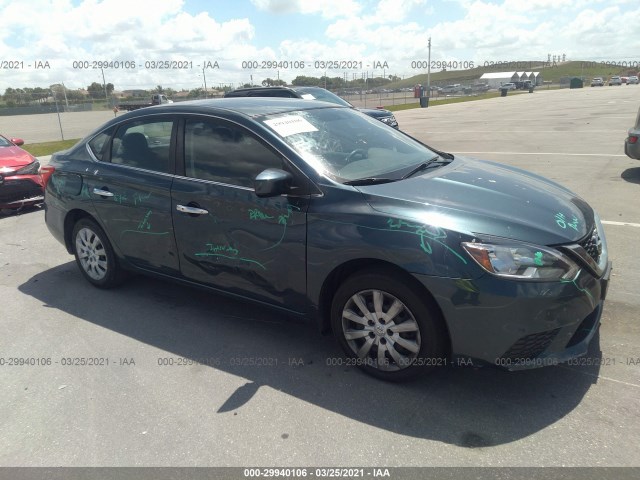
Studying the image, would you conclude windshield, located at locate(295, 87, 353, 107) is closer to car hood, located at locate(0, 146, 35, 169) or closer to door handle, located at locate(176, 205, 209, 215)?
car hood, located at locate(0, 146, 35, 169)

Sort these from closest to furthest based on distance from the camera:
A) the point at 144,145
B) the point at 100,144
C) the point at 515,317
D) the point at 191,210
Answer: the point at 515,317
the point at 191,210
the point at 144,145
the point at 100,144

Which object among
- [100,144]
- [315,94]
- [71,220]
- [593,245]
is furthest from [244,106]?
[315,94]

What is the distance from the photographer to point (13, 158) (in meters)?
8.34

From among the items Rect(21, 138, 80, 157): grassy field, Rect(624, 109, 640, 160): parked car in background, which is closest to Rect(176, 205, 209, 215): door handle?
Rect(624, 109, 640, 160): parked car in background

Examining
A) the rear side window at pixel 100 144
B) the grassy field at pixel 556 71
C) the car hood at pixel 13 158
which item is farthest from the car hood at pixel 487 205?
the grassy field at pixel 556 71

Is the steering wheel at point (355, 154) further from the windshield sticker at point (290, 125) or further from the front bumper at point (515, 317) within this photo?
the front bumper at point (515, 317)

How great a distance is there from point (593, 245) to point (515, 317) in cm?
81

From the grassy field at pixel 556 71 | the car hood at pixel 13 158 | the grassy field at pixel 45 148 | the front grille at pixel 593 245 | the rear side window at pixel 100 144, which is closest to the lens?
the front grille at pixel 593 245

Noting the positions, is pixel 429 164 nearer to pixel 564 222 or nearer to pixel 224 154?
pixel 564 222

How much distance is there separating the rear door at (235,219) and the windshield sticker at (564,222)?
5.03 ft

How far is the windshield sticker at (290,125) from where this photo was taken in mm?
3613

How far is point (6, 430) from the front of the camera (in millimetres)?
2994

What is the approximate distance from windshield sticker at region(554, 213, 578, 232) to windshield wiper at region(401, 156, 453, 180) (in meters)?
0.99

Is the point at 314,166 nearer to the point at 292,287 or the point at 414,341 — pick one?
the point at 292,287
